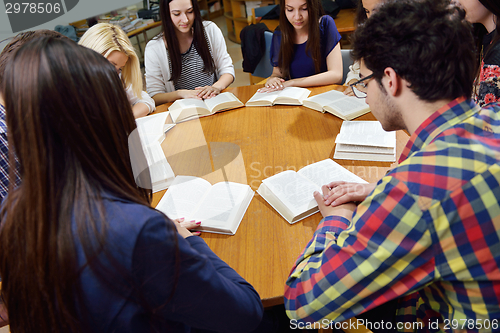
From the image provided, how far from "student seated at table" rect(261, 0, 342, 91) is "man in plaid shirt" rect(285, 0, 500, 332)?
1172 mm

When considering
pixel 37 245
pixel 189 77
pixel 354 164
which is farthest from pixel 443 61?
pixel 189 77

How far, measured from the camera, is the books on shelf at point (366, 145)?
4.12 ft

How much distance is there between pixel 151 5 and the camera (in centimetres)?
521

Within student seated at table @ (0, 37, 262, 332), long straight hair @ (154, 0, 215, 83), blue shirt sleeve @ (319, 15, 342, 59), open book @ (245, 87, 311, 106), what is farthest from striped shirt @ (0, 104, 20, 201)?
blue shirt sleeve @ (319, 15, 342, 59)

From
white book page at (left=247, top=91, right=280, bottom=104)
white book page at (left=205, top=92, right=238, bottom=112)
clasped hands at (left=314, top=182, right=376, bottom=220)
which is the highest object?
white book page at (left=205, top=92, right=238, bottom=112)

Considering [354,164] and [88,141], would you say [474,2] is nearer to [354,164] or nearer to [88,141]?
[354,164]

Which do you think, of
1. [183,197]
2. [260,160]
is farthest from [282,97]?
[183,197]

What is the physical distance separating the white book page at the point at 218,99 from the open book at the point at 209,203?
2.25 ft

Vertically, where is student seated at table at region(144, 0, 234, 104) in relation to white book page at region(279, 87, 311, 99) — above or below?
above

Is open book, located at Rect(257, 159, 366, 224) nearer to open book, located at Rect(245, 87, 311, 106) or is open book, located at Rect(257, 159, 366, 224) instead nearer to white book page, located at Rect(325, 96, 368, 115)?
white book page, located at Rect(325, 96, 368, 115)

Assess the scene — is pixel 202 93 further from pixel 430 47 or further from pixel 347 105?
pixel 430 47

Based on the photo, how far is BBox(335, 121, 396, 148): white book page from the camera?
128cm

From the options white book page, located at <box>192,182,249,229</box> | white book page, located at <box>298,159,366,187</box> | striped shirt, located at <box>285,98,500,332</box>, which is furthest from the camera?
white book page, located at <box>298,159,366,187</box>

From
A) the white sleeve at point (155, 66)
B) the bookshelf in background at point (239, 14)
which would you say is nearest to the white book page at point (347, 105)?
the white sleeve at point (155, 66)
